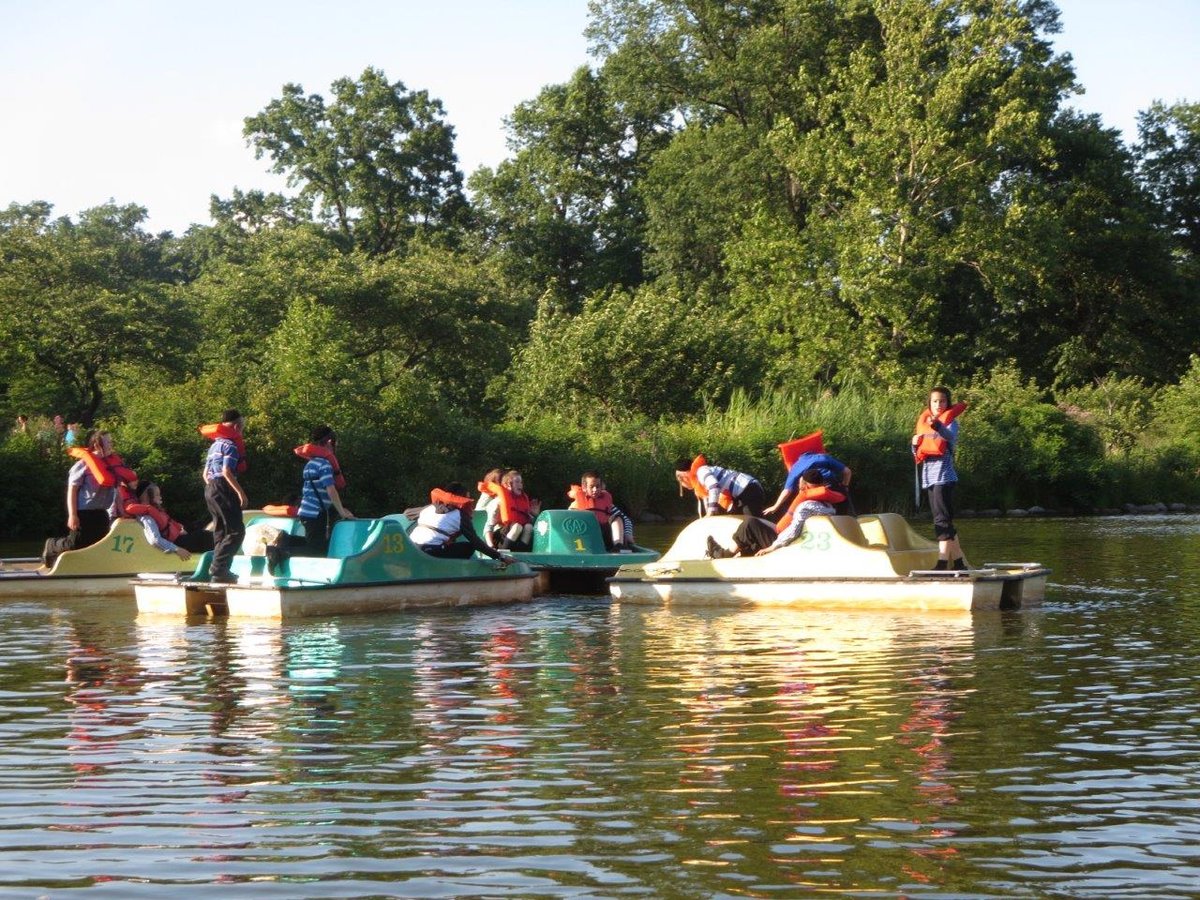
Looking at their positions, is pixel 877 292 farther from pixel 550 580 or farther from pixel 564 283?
pixel 550 580

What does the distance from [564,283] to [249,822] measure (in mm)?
56457

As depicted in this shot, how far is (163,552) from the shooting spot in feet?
60.4

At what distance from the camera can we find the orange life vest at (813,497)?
1595 cm

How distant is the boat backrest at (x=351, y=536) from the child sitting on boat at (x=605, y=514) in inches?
166

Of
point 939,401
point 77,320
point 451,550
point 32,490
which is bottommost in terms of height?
point 451,550

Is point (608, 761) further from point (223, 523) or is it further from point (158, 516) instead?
point (158, 516)

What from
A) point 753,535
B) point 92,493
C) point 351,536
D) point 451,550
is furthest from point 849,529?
point 92,493

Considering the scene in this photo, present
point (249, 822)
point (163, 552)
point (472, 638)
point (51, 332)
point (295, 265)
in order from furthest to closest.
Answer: point (295, 265) < point (51, 332) < point (163, 552) < point (472, 638) < point (249, 822)

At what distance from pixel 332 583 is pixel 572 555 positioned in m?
4.16

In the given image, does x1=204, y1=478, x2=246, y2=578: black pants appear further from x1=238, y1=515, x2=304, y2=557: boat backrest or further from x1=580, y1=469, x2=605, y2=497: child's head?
x1=580, y1=469, x2=605, y2=497: child's head

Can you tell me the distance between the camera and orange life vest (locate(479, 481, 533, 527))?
19.6 meters

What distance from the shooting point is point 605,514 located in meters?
20.2

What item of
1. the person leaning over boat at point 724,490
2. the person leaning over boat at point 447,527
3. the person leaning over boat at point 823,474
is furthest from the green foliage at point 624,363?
the person leaning over boat at point 823,474

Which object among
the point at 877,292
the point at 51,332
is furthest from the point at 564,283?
the point at 51,332
